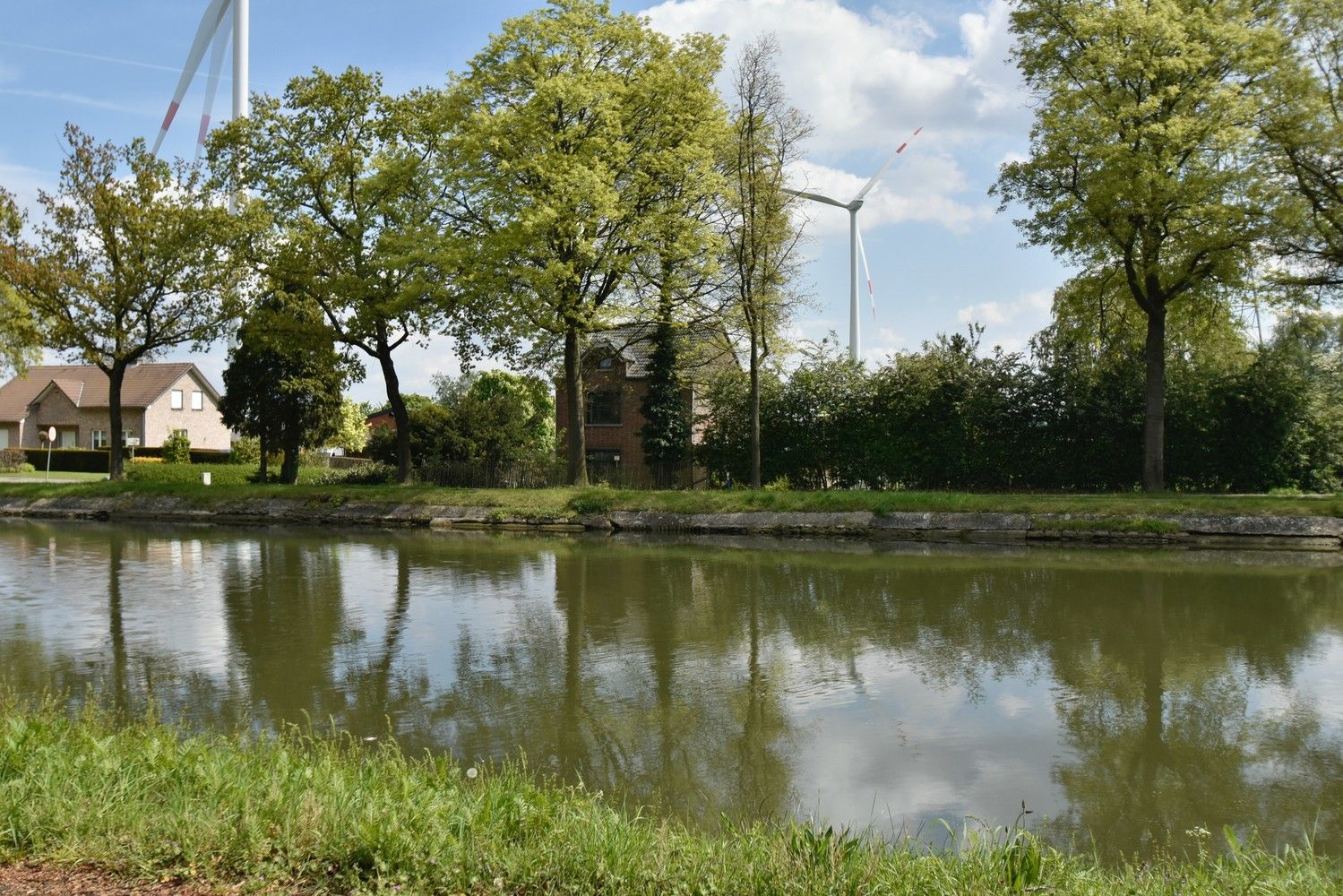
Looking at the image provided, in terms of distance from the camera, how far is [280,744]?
6.68 metres

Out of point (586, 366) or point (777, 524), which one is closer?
point (777, 524)

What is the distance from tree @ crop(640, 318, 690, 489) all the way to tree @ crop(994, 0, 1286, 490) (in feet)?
44.9

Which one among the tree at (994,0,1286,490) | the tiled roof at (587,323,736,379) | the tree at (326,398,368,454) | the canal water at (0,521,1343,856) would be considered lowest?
the canal water at (0,521,1343,856)

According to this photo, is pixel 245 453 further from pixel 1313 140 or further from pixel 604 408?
pixel 1313 140

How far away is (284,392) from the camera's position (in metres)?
35.5

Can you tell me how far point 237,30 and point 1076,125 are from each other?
24.4m

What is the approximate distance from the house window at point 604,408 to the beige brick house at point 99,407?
37.8 metres

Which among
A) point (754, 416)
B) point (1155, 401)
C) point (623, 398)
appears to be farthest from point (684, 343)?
point (1155, 401)

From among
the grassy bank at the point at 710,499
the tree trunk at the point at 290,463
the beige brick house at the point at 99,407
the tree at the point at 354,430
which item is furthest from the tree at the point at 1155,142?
the beige brick house at the point at 99,407

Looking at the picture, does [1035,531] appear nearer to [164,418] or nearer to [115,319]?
[115,319]

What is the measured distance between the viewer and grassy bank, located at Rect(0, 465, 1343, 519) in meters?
24.2

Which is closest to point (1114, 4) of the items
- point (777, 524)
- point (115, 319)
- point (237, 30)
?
point (777, 524)

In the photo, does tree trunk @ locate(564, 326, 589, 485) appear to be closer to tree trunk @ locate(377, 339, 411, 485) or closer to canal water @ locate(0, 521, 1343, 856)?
tree trunk @ locate(377, 339, 411, 485)

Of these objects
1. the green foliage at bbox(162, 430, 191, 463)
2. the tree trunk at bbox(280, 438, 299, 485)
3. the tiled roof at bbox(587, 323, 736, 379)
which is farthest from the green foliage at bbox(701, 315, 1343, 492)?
the green foliage at bbox(162, 430, 191, 463)
